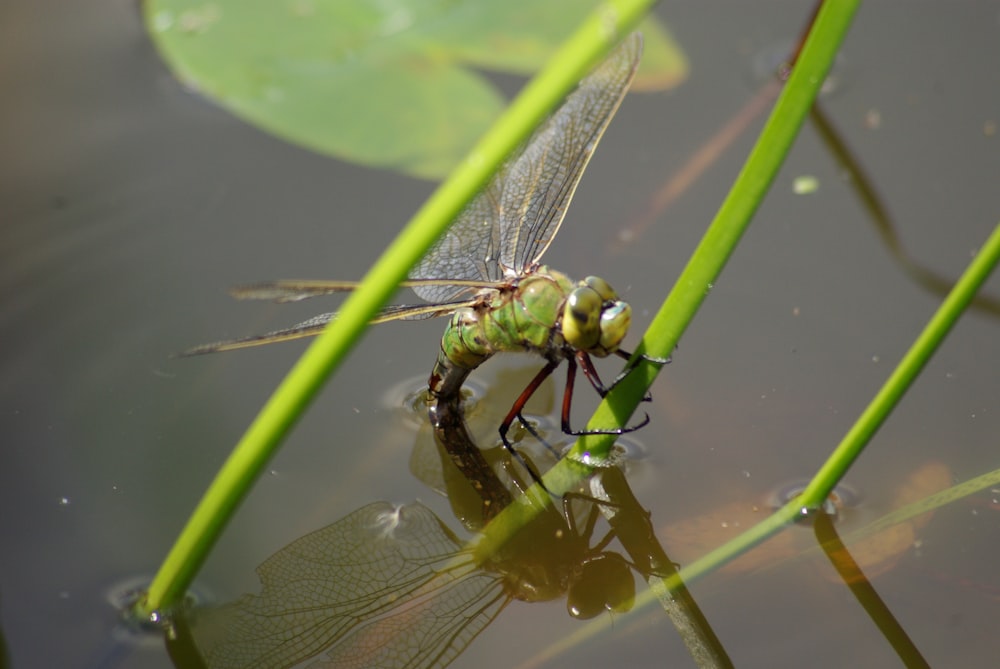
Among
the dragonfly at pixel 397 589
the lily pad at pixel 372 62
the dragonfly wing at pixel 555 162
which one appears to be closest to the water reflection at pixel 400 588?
the dragonfly at pixel 397 589

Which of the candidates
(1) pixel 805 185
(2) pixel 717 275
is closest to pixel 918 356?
(2) pixel 717 275

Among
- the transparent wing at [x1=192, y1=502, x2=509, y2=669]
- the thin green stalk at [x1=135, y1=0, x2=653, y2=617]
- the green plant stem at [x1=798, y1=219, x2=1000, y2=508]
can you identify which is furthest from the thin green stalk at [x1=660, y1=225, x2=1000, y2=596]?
the thin green stalk at [x1=135, y1=0, x2=653, y2=617]

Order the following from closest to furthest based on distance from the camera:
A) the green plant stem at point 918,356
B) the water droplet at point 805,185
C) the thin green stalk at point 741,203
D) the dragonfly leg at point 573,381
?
the thin green stalk at point 741,203 → the green plant stem at point 918,356 → the dragonfly leg at point 573,381 → the water droplet at point 805,185

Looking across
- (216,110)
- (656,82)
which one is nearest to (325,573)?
(216,110)

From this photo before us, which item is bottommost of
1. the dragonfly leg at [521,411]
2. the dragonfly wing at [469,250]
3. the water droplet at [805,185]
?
the dragonfly leg at [521,411]

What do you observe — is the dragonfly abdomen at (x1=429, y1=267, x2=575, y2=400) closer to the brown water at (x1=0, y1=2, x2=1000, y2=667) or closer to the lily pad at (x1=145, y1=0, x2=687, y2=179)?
the brown water at (x1=0, y1=2, x2=1000, y2=667)

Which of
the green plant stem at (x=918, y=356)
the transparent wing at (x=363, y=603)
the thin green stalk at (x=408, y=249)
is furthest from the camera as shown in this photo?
the transparent wing at (x=363, y=603)

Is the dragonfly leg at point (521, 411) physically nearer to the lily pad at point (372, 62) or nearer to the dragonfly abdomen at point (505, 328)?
the dragonfly abdomen at point (505, 328)
